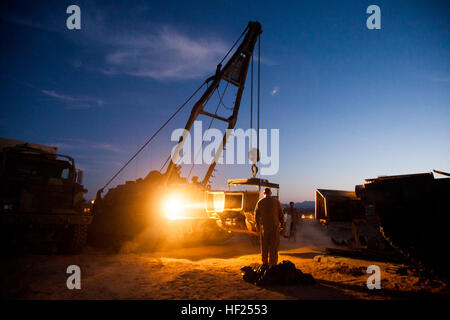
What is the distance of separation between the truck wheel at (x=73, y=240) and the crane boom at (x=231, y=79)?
4.15 m

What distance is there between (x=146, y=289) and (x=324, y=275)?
4030mm

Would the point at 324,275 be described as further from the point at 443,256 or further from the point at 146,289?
the point at 146,289

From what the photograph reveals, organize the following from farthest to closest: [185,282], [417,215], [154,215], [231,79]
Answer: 1. [231,79]
2. [154,215]
3. [185,282]
4. [417,215]

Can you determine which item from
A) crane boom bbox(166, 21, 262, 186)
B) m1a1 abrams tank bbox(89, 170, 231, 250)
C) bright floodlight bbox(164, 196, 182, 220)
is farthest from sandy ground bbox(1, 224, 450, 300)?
crane boom bbox(166, 21, 262, 186)

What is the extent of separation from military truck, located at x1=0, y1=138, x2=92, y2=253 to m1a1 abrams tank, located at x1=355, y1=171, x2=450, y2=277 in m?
8.95

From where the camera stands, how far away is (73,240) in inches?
317

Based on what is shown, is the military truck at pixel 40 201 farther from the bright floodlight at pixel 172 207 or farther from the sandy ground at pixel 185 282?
the bright floodlight at pixel 172 207

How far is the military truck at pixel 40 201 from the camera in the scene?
23.8ft

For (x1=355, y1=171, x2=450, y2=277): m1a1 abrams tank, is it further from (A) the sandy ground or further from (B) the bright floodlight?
(B) the bright floodlight

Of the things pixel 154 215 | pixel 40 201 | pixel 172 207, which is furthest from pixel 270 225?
pixel 40 201

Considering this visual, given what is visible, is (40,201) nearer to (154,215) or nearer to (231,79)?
(154,215)

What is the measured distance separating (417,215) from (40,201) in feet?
34.1
